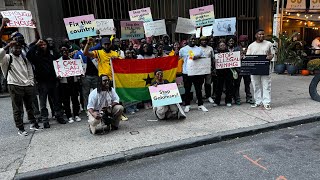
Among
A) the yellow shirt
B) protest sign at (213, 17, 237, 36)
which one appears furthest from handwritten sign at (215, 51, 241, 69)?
the yellow shirt

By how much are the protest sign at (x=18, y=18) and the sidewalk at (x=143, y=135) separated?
2.22m

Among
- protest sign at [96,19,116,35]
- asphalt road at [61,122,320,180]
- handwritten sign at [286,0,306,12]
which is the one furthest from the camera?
handwritten sign at [286,0,306,12]

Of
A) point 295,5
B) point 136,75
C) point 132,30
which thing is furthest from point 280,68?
point 136,75

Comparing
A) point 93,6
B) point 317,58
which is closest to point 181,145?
point 93,6

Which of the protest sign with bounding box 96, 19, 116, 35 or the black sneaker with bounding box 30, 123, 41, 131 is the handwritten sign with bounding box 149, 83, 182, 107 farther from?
the protest sign with bounding box 96, 19, 116, 35

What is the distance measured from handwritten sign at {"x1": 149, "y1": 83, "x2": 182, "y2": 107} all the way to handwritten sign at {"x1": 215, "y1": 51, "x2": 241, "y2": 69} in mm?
1510

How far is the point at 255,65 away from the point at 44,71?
15.5 feet

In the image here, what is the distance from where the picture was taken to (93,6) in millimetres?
10430

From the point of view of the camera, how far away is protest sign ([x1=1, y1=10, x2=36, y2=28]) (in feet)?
18.5

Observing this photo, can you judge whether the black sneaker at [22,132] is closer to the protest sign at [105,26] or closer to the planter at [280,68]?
the protest sign at [105,26]

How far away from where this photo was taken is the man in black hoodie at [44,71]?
5734 mm

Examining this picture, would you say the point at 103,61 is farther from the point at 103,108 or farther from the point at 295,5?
the point at 295,5

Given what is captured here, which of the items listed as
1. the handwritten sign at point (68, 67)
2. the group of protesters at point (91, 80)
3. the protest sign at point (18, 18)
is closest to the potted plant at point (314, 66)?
the group of protesters at point (91, 80)

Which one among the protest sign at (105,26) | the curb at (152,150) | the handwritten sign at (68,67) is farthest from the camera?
the protest sign at (105,26)
